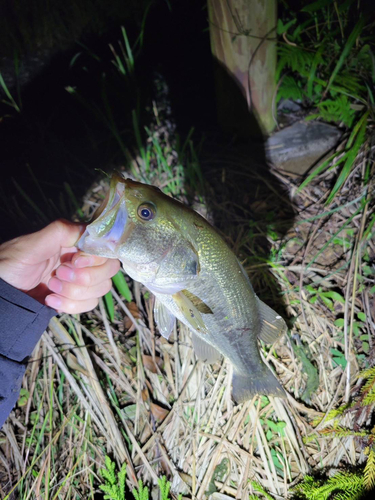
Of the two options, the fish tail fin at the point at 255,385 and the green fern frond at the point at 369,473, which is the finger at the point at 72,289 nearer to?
the fish tail fin at the point at 255,385

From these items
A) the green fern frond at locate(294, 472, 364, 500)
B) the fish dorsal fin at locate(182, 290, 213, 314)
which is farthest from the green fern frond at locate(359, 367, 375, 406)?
the fish dorsal fin at locate(182, 290, 213, 314)

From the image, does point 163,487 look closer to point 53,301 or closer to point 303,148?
point 53,301

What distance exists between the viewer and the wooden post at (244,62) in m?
2.64

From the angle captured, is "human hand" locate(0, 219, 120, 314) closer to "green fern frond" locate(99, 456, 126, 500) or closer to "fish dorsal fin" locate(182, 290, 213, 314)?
"fish dorsal fin" locate(182, 290, 213, 314)

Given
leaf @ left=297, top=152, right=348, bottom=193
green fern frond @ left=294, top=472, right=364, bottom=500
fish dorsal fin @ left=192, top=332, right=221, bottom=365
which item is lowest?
green fern frond @ left=294, top=472, right=364, bottom=500

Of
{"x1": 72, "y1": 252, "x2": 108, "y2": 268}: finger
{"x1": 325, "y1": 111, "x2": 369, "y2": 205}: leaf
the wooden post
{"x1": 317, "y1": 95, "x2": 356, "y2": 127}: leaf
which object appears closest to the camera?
{"x1": 72, "y1": 252, "x2": 108, "y2": 268}: finger

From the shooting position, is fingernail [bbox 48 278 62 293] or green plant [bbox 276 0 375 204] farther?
green plant [bbox 276 0 375 204]

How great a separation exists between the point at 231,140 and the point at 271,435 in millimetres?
2536

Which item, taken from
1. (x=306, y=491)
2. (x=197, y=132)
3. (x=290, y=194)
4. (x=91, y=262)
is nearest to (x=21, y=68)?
(x=197, y=132)

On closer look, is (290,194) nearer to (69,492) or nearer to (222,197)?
(222,197)

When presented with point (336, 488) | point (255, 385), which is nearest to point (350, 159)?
point (255, 385)

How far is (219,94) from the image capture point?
319 centimetres

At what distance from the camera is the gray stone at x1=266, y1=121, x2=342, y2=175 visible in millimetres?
3121

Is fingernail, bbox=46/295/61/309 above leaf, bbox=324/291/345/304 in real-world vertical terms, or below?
above
